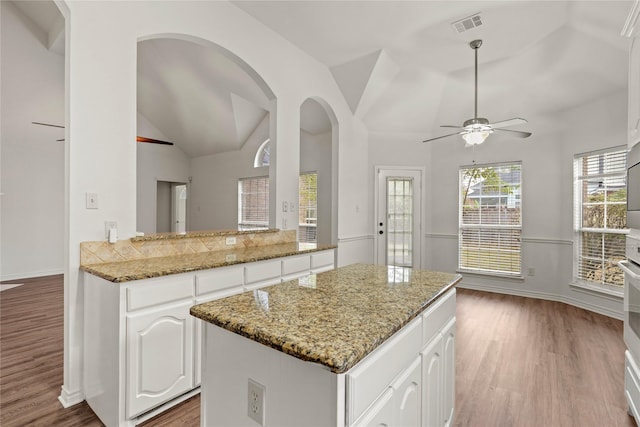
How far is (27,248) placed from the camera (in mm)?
5262

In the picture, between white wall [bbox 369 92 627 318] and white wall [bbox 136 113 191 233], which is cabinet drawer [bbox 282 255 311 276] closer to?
white wall [bbox 369 92 627 318]

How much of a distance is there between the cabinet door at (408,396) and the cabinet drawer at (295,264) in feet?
5.53

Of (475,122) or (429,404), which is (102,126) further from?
(475,122)

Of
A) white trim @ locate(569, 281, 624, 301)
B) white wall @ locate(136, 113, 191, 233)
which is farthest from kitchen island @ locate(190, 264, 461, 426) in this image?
white wall @ locate(136, 113, 191, 233)

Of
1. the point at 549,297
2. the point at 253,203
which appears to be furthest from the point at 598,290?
the point at 253,203

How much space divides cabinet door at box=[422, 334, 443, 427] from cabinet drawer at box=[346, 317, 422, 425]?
0.13 metres

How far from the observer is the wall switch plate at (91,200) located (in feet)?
6.56

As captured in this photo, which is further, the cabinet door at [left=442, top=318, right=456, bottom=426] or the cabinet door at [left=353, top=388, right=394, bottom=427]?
the cabinet door at [left=442, top=318, right=456, bottom=426]

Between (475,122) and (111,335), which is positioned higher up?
(475,122)

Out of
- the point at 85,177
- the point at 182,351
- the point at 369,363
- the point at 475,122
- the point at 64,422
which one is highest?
the point at 475,122

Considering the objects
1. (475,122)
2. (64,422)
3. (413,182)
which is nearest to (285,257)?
(64,422)

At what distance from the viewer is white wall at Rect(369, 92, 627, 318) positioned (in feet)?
13.1

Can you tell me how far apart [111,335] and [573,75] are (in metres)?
5.36

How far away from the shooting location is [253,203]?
276 inches
